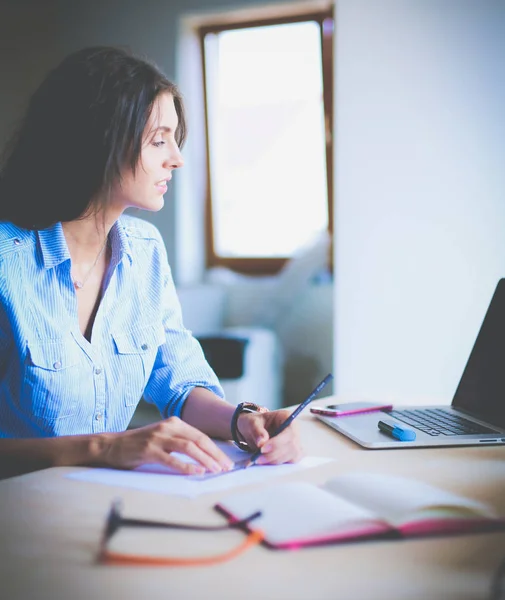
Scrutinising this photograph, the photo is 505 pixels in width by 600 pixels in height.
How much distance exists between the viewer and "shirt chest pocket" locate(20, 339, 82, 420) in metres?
1.15

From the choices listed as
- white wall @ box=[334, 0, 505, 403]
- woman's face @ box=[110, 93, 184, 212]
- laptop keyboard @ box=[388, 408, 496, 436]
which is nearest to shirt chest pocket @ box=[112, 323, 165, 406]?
woman's face @ box=[110, 93, 184, 212]

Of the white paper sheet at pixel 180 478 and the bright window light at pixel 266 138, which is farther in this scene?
the bright window light at pixel 266 138

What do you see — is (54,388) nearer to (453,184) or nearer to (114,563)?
(114,563)

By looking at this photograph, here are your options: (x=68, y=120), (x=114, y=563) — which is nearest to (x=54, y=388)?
(x=68, y=120)

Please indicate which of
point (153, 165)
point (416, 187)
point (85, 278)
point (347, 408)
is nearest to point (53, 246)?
point (85, 278)

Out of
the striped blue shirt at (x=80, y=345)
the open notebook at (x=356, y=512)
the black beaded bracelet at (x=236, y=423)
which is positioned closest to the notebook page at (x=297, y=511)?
the open notebook at (x=356, y=512)

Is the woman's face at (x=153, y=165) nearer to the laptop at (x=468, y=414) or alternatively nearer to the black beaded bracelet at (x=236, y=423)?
the black beaded bracelet at (x=236, y=423)

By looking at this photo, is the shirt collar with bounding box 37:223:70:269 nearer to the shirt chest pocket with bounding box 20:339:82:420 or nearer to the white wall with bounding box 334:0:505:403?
the shirt chest pocket with bounding box 20:339:82:420

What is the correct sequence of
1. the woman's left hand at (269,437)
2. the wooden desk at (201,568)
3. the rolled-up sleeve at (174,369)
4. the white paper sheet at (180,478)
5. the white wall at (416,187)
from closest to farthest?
the wooden desk at (201,568) < the white paper sheet at (180,478) < the woman's left hand at (269,437) < the rolled-up sleeve at (174,369) < the white wall at (416,187)

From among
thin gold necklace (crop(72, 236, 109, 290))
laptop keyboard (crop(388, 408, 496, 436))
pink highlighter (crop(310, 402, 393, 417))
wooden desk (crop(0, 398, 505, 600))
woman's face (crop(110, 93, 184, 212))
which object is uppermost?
woman's face (crop(110, 93, 184, 212))

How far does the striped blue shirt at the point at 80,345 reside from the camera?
1.16 m

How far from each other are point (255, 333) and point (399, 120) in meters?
1.56

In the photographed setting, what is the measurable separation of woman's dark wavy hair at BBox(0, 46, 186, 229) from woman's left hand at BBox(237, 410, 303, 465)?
1.67 feet

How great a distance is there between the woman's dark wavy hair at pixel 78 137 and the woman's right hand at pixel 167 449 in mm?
498
